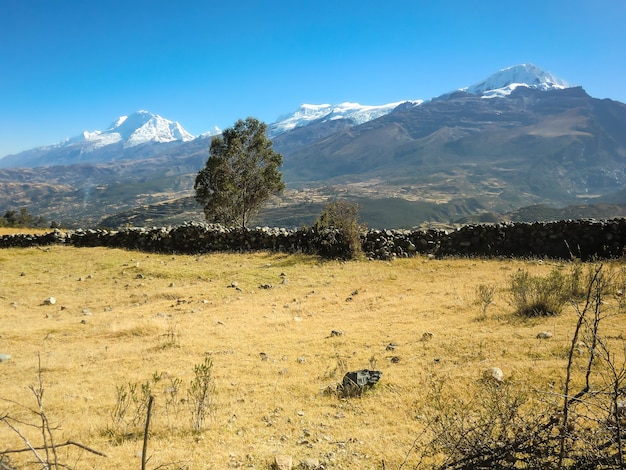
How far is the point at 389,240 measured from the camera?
60.6ft

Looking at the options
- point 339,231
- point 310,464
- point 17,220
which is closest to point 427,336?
point 310,464

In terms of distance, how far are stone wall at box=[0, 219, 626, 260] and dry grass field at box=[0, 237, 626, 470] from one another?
8.50 ft

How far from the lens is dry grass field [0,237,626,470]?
14.9ft

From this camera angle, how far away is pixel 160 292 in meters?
13.2

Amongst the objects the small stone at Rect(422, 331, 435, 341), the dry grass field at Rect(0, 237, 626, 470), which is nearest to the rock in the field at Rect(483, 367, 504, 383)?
the dry grass field at Rect(0, 237, 626, 470)

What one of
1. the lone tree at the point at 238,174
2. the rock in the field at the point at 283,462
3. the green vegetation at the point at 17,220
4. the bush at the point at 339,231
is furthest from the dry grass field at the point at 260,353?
the green vegetation at the point at 17,220

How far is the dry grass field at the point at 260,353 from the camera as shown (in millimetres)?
4531

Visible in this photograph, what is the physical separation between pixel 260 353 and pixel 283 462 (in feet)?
12.7

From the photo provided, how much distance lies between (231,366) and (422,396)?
3.49m

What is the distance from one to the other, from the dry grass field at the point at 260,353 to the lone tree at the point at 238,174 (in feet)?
45.0

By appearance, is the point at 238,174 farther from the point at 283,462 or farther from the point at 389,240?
the point at 283,462

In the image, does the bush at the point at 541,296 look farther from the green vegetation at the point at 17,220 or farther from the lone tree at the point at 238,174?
the green vegetation at the point at 17,220

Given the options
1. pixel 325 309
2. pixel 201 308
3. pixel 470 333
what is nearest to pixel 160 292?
pixel 201 308

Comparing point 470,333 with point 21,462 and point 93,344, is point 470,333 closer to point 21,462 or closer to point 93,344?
point 21,462
